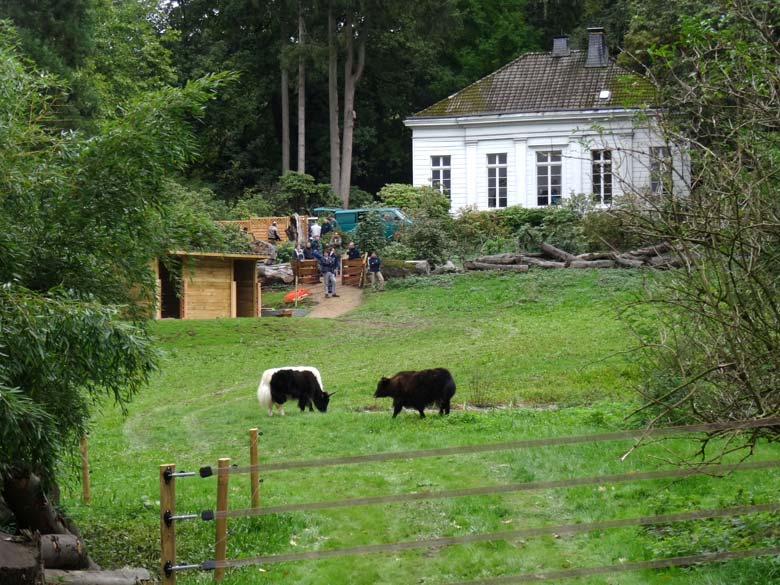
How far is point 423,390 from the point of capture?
1928 cm

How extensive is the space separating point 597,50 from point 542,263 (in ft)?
57.4

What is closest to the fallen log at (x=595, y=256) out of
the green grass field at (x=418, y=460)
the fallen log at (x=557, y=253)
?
the fallen log at (x=557, y=253)

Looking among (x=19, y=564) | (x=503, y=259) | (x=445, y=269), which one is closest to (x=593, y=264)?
(x=503, y=259)

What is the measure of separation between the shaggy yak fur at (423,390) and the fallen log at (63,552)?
8649mm

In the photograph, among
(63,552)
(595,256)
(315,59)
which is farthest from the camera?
(315,59)

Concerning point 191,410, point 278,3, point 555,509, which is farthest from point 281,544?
point 278,3

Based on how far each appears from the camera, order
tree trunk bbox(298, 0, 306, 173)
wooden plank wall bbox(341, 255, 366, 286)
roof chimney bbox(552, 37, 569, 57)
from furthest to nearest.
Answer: tree trunk bbox(298, 0, 306, 173), roof chimney bbox(552, 37, 569, 57), wooden plank wall bbox(341, 255, 366, 286)

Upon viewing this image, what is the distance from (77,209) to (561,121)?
39.9 m

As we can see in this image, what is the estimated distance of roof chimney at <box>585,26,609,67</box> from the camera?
53125 millimetres

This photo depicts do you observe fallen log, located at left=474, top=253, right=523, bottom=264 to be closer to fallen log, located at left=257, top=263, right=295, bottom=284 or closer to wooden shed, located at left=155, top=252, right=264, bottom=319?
fallen log, located at left=257, top=263, right=295, bottom=284

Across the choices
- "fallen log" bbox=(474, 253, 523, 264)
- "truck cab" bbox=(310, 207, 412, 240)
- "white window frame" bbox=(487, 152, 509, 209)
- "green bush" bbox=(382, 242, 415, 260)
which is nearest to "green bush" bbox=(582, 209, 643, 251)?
"fallen log" bbox=(474, 253, 523, 264)

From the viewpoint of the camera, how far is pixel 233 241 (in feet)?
140

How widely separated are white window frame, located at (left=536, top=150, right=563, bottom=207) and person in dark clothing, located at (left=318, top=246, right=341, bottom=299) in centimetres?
1367

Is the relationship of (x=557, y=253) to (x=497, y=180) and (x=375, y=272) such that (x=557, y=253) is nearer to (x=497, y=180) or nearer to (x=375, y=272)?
(x=375, y=272)
